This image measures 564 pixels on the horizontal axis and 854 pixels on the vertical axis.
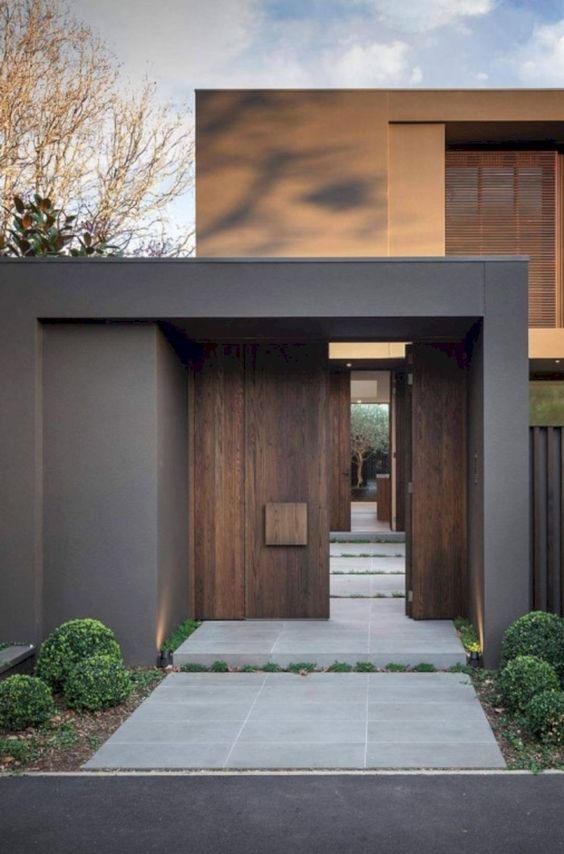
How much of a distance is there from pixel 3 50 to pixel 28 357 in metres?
7.34

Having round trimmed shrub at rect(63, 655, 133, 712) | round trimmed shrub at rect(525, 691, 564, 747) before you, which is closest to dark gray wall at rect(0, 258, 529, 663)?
round trimmed shrub at rect(63, 655, 133, 712)

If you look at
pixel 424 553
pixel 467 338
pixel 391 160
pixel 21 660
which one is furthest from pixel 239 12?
pixel 21 660

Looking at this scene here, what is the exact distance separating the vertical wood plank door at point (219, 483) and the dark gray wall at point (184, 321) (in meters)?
1.19

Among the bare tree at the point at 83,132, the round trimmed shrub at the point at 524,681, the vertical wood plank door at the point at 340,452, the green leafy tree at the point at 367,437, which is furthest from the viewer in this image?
the green leafy tree at the point at 367,437

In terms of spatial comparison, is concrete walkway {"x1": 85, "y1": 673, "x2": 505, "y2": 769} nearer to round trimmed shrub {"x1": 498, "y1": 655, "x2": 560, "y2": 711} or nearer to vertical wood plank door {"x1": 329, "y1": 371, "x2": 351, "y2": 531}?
round trimmed shrub {"x1": 498, "y1": 655, "x2": 560, "y2": 711}

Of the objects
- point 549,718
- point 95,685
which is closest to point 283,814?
point 549,718

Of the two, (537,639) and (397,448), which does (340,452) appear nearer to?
(397,448)

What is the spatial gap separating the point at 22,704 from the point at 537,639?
11.2 feet

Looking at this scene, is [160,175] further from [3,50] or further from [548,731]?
[548,731]

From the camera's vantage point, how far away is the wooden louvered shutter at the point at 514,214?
13.1 metres

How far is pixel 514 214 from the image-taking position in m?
13.2

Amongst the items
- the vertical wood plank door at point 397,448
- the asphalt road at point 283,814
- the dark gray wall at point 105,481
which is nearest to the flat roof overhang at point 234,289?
the dark gray wall at point 105,481

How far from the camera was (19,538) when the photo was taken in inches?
274

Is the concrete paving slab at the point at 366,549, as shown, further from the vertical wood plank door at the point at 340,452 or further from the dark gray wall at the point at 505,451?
the dark gray wall at the point at 505,451
